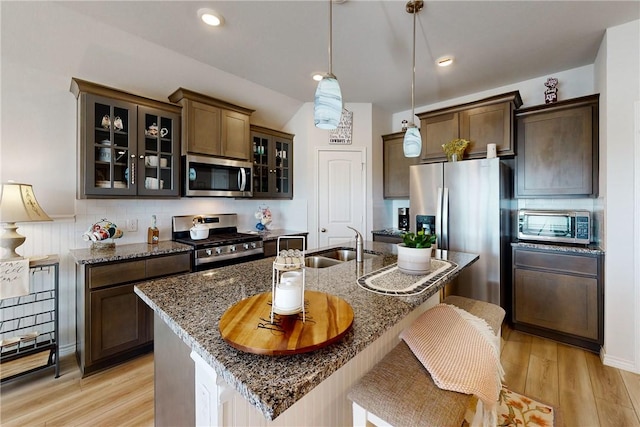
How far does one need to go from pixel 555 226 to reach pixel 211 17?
11.7 ft

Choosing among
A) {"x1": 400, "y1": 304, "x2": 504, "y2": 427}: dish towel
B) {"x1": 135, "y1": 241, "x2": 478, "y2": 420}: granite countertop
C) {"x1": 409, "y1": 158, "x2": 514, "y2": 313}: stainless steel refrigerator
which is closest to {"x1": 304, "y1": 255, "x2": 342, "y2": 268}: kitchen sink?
{"x1": 135, "y1": 241, "x2": 478, "y2": 420}: granite countertop

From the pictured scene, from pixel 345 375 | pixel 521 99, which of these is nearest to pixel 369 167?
pixel 521 99

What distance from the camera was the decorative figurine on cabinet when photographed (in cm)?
280

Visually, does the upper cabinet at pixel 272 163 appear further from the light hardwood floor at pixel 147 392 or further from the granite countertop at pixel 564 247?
the granite countertop at pixel 564 247

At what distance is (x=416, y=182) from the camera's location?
3.21 m

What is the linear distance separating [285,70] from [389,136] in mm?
1782

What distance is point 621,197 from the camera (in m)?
2.16

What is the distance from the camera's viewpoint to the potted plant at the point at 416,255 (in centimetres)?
156

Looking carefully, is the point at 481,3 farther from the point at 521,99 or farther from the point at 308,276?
the point at 308,276

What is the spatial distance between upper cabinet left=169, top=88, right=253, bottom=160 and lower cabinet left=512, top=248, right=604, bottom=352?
10.6 feet

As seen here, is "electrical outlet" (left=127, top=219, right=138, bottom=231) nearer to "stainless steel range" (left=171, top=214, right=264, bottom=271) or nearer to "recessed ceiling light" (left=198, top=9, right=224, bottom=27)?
"stainless steel range" (left=171, top=214, right=264, bottom=271)

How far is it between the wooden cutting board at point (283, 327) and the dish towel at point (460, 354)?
17.9 inches

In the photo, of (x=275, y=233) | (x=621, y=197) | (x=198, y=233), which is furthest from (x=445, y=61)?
(x=198, y=233)

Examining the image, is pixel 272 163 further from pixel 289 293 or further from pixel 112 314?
pixel 289 293
